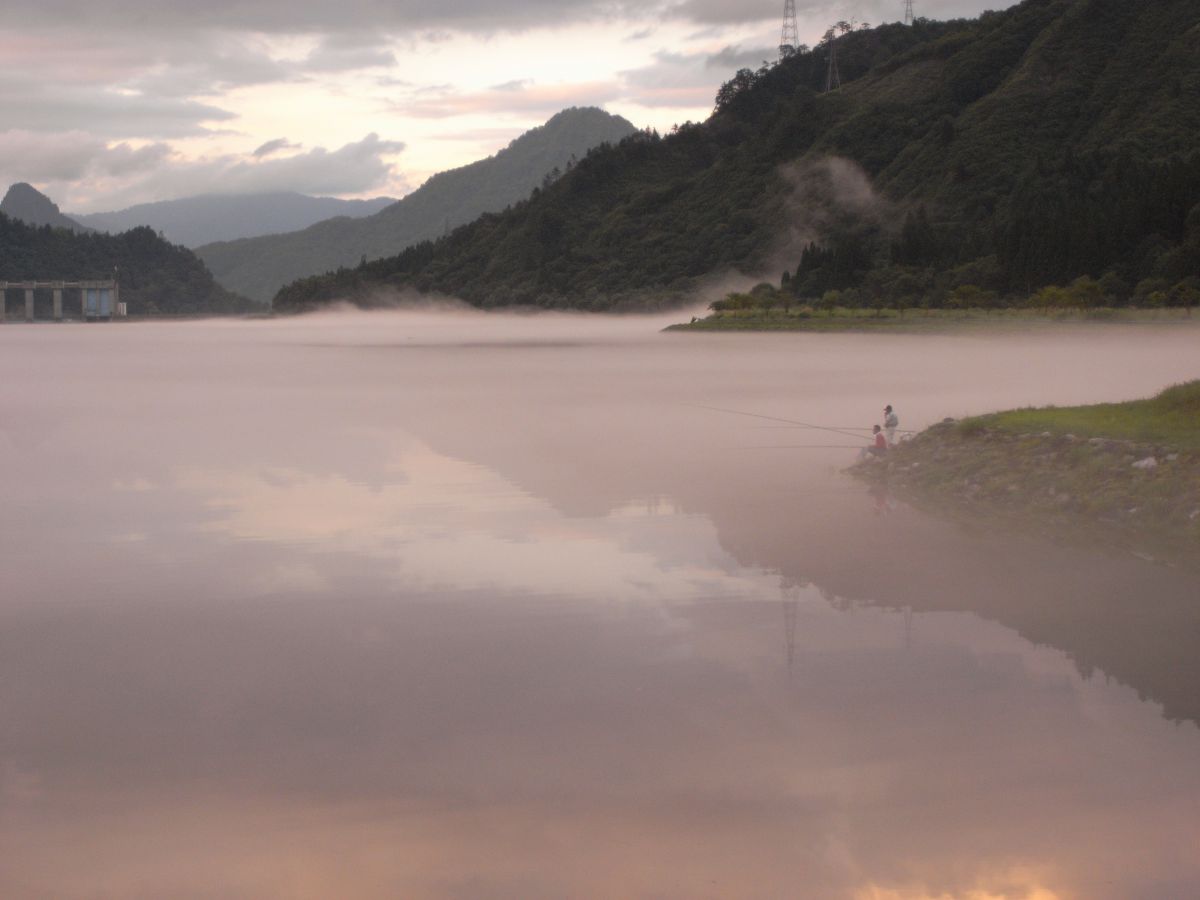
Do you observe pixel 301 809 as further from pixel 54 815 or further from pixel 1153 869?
pixel 1153 869

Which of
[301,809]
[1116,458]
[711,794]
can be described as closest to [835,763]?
[711,794]

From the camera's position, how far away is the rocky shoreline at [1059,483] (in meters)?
16.7

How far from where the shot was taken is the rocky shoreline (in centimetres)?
1667

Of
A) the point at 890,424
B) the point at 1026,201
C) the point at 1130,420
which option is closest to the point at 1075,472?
the point at 1130,420

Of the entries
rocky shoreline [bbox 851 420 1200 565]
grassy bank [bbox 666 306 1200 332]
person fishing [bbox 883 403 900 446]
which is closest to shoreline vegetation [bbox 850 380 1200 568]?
rocky shoreline [bbox 851 420 1200 565]

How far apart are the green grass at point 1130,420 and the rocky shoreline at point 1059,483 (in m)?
0.19

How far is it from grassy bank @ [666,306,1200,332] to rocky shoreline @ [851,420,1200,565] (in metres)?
57.6

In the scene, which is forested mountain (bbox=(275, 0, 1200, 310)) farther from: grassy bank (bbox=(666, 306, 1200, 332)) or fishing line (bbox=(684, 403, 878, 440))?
fishing line (bbox=(684, 403, 878, 440))

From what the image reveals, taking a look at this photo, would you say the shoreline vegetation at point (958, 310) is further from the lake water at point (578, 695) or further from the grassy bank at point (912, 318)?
the lake water at point (578, 695)

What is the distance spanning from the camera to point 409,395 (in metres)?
48.6

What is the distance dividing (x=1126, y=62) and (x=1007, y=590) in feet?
660

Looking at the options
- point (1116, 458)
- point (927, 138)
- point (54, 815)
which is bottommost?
point (54, 815)

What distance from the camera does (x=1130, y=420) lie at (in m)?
20.7

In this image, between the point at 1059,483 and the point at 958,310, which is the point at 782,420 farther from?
the point at 958,310
